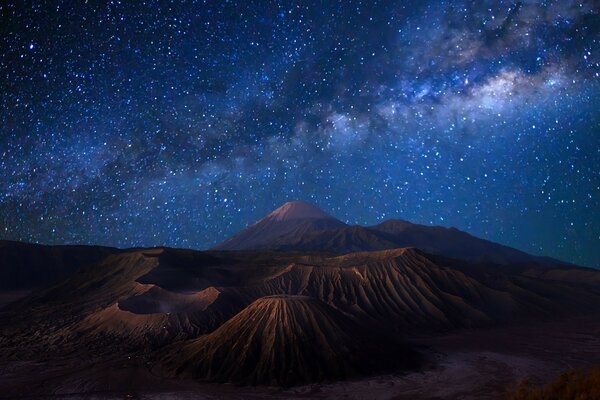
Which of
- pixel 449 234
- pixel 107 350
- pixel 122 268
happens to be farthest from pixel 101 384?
pixel 449 234

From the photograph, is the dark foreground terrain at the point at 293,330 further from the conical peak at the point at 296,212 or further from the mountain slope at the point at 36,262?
the conical peak at the point at 296,212

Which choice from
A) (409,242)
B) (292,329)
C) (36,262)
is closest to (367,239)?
(409,242)

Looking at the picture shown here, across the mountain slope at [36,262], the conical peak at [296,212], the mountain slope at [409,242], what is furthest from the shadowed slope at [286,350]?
the conical peak at [296,212]

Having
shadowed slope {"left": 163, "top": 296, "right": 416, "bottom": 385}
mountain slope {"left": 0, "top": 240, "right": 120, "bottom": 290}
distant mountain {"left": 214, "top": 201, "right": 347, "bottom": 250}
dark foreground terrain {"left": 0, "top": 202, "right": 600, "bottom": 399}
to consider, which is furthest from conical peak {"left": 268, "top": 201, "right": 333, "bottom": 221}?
shadowed slope {"left": 163, "top": 296, "right": 416, "bottom": 385}

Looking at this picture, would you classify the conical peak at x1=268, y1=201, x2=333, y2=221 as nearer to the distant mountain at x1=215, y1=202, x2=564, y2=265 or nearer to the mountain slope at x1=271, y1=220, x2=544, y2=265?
the distant mountain at x1=215, y1=202, x2=564, y2=265

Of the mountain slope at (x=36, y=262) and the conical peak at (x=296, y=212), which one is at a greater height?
the conical peak at (x=296, y=212)

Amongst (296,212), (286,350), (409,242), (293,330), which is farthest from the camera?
(296,212)

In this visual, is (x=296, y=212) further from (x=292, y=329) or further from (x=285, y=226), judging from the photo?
(x=292, y=329)
